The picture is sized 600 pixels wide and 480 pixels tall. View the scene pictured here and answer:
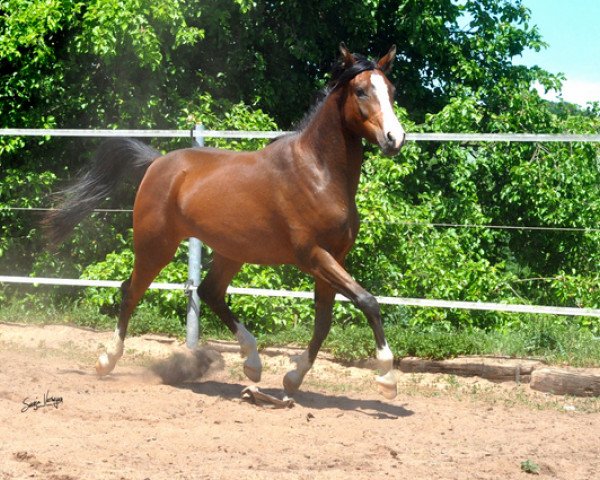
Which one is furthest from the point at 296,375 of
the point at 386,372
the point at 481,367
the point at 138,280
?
the point at 481,367

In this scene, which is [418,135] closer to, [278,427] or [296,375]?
[296,375]

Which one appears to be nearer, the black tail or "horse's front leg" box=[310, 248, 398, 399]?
"horse's front leg" box=[310, 248, 398, 399]

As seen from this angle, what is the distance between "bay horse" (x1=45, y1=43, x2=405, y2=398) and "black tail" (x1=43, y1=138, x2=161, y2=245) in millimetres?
98

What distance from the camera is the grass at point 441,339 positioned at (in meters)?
7.09

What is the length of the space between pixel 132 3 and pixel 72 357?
381 centimetres

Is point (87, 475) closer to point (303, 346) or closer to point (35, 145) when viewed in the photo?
point (303, 346)

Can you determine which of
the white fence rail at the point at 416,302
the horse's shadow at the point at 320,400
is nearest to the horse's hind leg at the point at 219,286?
the horse's shadow at the point at 320,400

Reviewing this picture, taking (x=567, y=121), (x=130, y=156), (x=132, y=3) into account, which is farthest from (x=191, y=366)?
(x=567, y=121)

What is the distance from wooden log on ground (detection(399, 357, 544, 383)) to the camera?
6.83 metres

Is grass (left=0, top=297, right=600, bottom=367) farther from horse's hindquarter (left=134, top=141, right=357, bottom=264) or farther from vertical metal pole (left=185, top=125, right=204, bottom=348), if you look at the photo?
horse's hindquarter (left=134, top=141, right=357, bottom=264)

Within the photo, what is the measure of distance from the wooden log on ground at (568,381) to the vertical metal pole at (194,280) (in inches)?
116

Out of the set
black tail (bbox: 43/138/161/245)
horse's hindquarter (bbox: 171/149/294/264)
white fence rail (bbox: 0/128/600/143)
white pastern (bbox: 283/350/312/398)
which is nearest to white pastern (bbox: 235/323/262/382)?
white pastern (bbox: 283/350/312/398)

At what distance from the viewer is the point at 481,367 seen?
693 centimetres

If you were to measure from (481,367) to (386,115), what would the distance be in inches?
101
